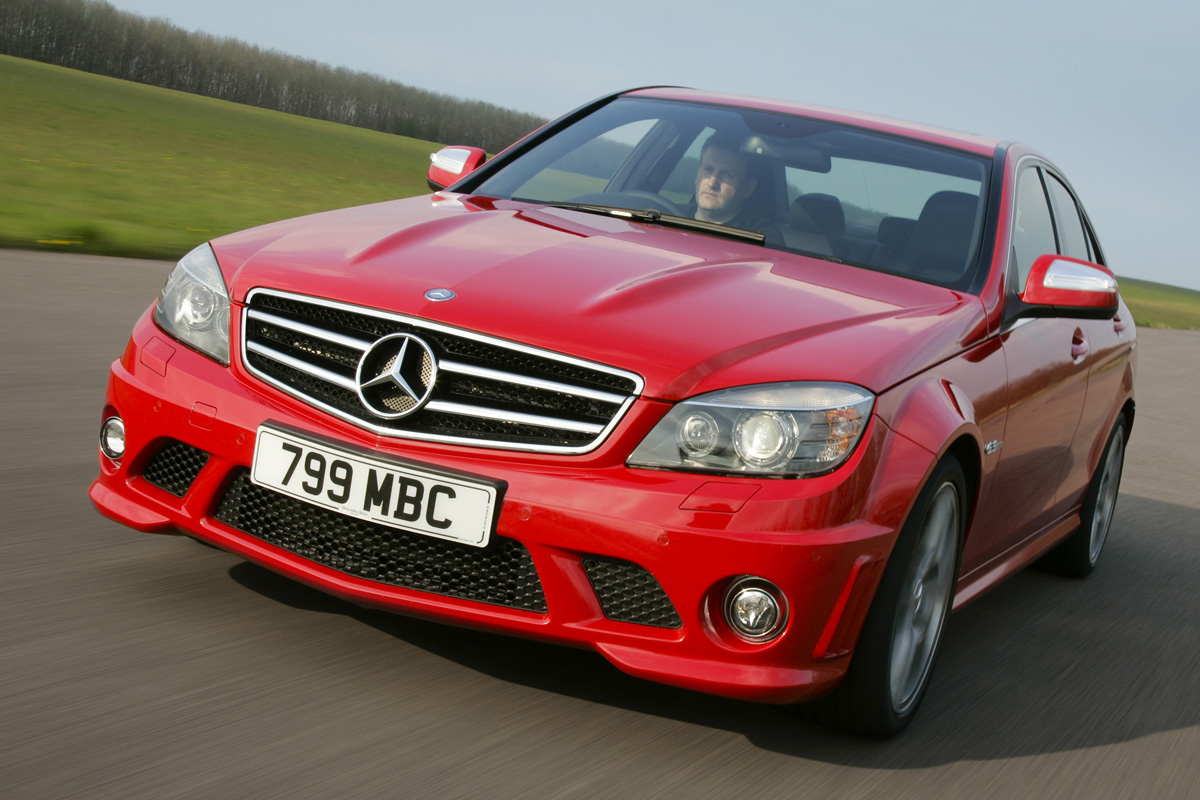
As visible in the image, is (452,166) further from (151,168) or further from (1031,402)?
(151,168)

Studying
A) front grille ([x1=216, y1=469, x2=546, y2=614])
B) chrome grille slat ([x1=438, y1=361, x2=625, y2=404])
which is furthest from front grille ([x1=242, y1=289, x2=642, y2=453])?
front grille ([x1=216, y1=469, x2=546, y2=614])

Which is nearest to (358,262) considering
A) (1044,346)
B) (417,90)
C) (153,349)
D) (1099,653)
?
(153,349)

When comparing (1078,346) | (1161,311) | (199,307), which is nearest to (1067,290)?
(1078,346)

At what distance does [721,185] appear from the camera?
14.0 feet

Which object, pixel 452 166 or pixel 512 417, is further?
pixel 452 166

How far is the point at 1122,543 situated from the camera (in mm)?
6145

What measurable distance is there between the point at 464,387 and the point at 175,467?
2.64ft

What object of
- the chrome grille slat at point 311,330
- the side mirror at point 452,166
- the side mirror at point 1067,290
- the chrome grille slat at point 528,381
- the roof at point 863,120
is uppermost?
the roof at point 863,120

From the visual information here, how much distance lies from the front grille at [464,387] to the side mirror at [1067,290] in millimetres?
1588

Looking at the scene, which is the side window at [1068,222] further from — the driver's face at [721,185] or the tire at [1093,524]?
the driver's face at [721,185]

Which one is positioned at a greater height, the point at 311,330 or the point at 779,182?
the point at 779,182

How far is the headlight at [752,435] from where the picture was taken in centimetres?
278

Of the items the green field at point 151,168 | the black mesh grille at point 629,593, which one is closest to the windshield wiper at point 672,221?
the black mesh grille at point 629,593

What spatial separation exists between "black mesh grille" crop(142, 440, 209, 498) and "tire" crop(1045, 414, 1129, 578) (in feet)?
10.8
